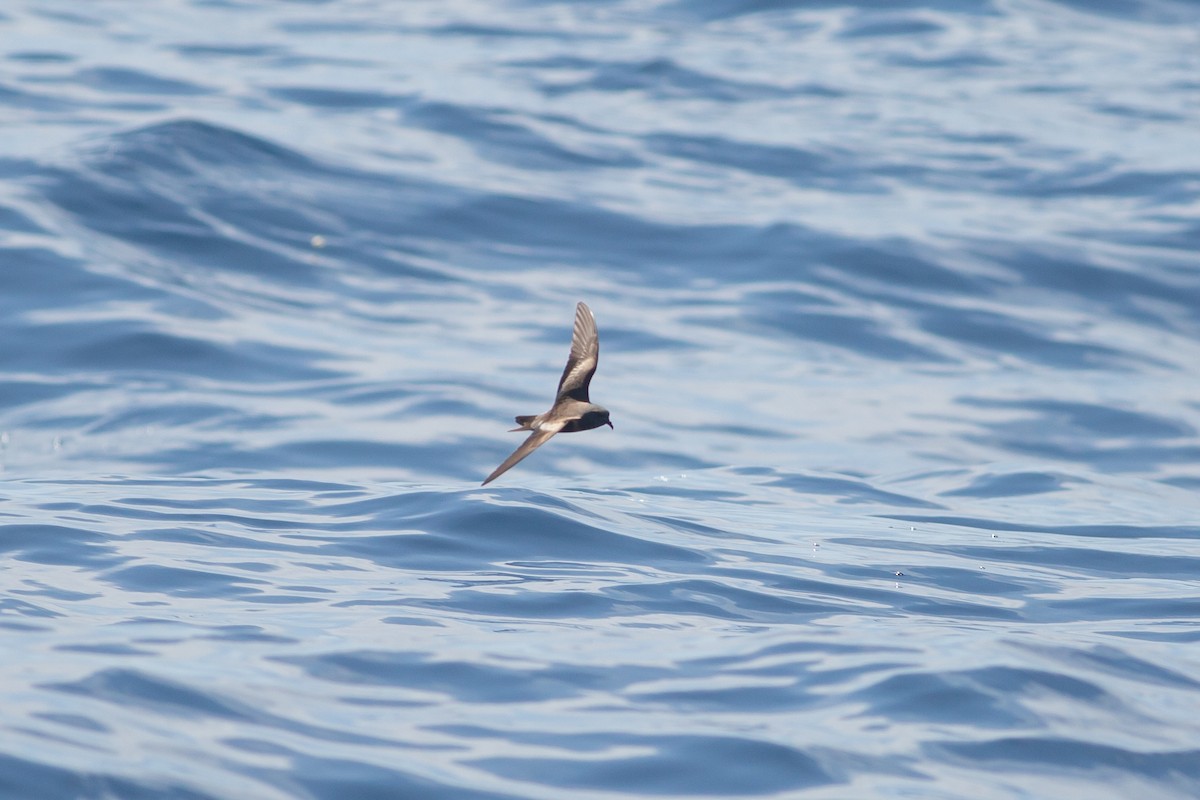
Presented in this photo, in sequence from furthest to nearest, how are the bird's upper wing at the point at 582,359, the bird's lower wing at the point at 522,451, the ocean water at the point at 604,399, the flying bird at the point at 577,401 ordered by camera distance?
1. the bird's upper wing at the point at 582,359
2. the flying bird at the point at 577,401
3. the bird's lower wing at the point at 522,451
4. the ocean water at the point at 604,399

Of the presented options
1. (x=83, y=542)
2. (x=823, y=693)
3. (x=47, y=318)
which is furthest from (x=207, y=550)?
(x=47, y=318)

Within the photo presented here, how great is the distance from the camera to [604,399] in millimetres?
12758

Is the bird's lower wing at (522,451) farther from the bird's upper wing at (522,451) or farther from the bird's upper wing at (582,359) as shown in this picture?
the bird's upper wing at (582,359)

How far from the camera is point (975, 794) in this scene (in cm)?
468

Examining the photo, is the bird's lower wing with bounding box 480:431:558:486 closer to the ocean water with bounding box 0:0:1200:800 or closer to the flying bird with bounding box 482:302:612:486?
the flying bird with bounding box 482:302:612:486

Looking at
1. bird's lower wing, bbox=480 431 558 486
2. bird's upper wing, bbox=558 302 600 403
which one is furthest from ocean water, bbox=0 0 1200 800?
bird's upper wing, bbox=558 302 600 403

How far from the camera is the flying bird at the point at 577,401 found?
6.23 meters

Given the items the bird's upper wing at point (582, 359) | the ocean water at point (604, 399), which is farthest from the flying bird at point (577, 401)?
the ocean water at point (604, 399)

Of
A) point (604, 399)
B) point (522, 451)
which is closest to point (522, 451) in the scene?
point (522, 451)

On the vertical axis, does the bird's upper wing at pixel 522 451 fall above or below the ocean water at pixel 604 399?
above

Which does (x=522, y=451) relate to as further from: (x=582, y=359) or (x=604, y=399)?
(x=604, y=399)

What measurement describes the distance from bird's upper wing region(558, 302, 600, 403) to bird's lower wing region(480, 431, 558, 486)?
636 millimetres

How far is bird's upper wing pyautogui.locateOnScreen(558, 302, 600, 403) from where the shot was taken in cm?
676

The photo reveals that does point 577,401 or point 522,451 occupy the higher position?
point 522,451
